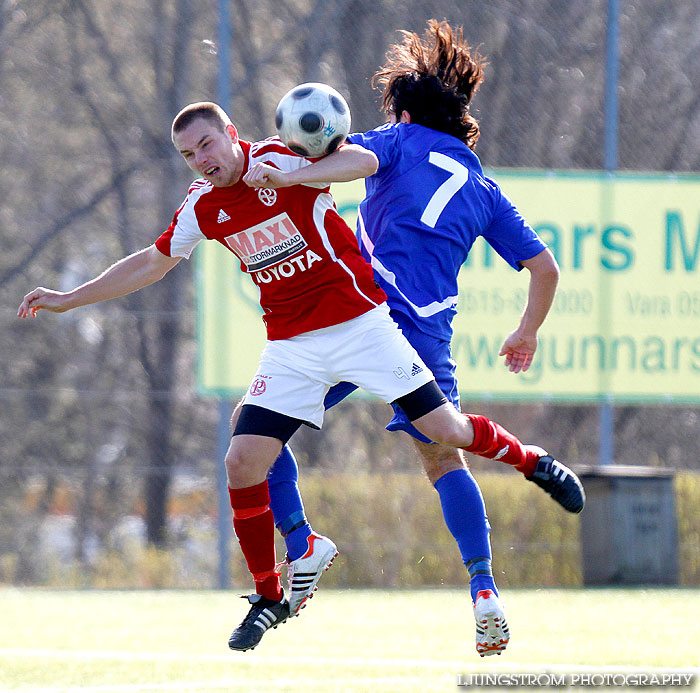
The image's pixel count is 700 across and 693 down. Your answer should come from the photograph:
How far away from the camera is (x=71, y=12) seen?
36.9ft

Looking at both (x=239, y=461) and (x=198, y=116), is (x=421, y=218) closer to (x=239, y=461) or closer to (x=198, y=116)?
(x=198, y=116)

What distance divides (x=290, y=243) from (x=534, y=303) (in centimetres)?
112

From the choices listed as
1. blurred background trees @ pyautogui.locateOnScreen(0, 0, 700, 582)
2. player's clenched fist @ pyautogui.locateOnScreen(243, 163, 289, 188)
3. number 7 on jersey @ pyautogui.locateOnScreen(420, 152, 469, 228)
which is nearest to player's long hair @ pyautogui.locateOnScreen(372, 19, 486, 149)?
number 7 on jersey @ pyautogui.locateOnScreen(420, 152, 469, 228)

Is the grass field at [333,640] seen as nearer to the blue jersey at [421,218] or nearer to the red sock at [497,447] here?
the red sock at [497,447]

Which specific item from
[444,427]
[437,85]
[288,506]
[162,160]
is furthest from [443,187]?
[162,160]

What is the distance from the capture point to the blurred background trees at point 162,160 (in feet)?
33.7

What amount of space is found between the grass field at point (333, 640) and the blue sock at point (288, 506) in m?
0.53

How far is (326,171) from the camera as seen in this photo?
171 inches

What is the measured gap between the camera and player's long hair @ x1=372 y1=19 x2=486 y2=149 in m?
5.00

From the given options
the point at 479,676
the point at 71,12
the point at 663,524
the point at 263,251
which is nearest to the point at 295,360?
the point at 263,251

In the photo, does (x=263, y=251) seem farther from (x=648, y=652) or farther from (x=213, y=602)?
(x=213, y=602)

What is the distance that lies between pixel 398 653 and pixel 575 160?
18.6 ft

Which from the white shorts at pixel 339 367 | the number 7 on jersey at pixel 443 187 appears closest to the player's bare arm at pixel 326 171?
the number 7 on jersey at pixel 443 187

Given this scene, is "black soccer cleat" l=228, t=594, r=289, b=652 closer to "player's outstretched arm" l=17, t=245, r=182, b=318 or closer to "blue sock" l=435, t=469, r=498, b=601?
"blue sock" l=435, t=469, r=498, b=601
